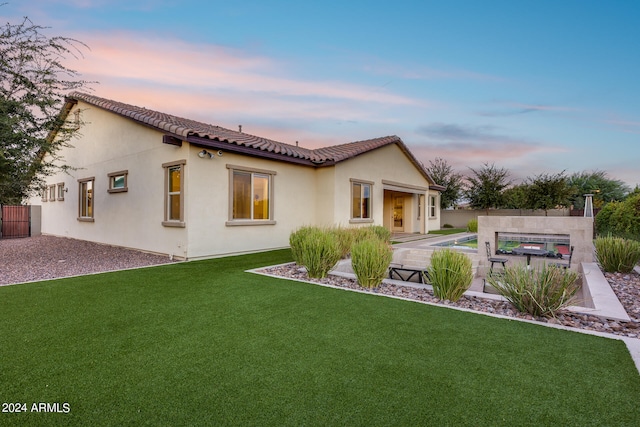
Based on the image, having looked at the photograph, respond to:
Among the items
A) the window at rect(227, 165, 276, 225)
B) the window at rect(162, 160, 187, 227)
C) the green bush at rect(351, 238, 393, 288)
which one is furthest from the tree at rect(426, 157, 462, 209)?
the green bush at rect(351, 238, 393, 288)

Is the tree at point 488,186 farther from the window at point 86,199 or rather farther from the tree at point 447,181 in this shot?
the window at point 86,199

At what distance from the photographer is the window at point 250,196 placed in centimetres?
1048

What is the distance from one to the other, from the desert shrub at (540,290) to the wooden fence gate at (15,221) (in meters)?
23.4

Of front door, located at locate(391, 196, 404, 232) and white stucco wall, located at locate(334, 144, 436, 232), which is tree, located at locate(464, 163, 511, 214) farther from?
front door, located at locate(391, 196, 404, 232)

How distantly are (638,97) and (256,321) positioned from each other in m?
16.0

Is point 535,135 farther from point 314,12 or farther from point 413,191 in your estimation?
point 314,12

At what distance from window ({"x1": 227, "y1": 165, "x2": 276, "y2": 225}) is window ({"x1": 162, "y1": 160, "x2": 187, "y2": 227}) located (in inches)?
59.3

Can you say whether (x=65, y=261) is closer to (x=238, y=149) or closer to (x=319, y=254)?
(x=238, y=149)

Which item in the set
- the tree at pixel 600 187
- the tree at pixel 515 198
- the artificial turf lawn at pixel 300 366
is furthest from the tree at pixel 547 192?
the artificial turf lawn at pixel 300 366

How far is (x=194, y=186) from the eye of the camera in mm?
9367

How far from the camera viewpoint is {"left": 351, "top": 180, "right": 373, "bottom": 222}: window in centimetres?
1444

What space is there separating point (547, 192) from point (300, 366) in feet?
98.7

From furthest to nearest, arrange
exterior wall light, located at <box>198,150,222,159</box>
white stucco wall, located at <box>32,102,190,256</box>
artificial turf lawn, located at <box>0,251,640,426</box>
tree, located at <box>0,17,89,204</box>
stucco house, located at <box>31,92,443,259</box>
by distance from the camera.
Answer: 1. white stucco wall, located at <box>32,102,190,256</box>
2. stucco house, located at <box>31,92,443,259</box>
3. exterior wall light, located at <box>198,150,222,159</box>
4. tree, located at <box>0,17,89,204</box>
5. artificial turf lawn, located at <box>0,251,640,426</box>

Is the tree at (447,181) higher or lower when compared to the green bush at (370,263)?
higher
